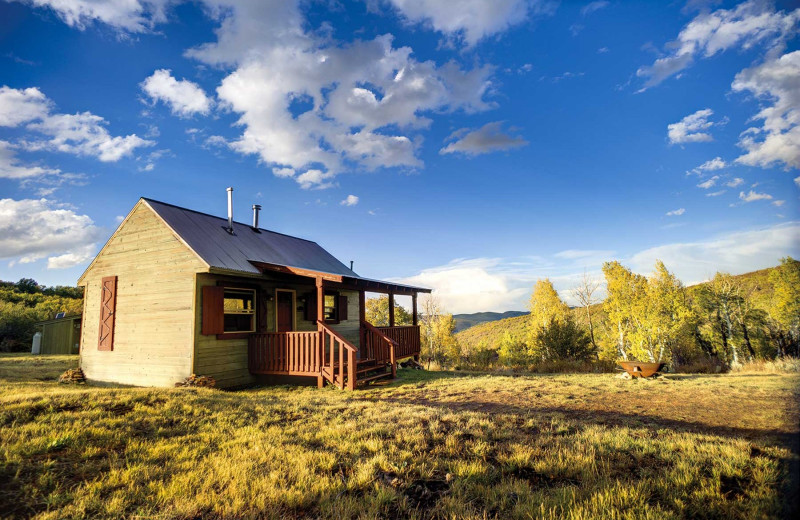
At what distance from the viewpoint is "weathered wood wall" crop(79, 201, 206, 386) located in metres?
10.8

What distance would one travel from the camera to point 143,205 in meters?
12.4

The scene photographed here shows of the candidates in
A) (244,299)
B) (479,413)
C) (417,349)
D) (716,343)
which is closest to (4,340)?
(244,299)

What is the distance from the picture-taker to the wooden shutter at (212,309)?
34.7 ft

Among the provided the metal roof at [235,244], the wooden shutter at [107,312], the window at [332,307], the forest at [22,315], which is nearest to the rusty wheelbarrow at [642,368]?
the metal roof at [235,244]

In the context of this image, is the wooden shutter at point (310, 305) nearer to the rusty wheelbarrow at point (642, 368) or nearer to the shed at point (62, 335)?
the rusty wheelbarrow at point (642, 368)

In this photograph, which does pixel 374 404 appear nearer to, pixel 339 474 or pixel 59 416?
pixel 339 474

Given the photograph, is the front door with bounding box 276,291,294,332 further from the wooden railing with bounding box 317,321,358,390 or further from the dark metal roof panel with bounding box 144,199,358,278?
the wooden railing with bounding box 317,321,358,390

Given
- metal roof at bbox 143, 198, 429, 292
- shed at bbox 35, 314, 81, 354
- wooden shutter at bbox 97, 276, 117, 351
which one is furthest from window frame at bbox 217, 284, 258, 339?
shed at bbox 35, 314, 81, 354

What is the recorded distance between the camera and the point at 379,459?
438 cm

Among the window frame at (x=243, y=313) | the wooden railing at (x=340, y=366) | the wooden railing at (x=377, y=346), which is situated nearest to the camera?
the wooden railing at (x=340, y=366)

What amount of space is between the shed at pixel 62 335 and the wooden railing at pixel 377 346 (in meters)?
21.7

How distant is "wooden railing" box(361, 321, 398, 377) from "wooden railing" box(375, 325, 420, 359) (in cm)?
108

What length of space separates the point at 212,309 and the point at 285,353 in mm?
2382

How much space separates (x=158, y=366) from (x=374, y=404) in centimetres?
716
